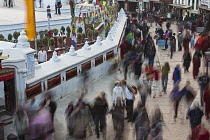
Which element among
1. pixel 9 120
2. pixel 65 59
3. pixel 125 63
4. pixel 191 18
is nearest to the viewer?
pixel 9 120

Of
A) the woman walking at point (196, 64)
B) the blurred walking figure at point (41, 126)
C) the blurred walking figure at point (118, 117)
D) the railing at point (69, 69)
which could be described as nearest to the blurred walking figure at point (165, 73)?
the woman walking at point (196, 64)

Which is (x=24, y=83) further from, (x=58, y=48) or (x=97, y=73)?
(x=58, y=48)

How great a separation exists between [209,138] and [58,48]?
14.1m

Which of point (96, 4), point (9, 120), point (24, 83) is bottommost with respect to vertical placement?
point (9, 120)

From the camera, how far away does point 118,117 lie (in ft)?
30.7

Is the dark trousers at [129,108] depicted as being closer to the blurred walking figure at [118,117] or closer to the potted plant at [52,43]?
the blurred walking figure at [118,117]

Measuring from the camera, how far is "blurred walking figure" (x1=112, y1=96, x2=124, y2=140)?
30.4 feet

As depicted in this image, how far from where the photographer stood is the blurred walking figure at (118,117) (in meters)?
9.27

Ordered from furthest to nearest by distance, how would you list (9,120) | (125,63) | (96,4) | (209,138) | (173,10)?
(173,10) → (96,4) → (125,63) → (9,120) → (209,138)

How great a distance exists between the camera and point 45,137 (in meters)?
8.42

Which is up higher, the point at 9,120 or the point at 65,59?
the point at 65,59

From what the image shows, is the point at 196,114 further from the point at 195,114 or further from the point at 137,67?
the point at 137,67

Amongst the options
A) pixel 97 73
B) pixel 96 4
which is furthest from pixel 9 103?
pixel 96 4

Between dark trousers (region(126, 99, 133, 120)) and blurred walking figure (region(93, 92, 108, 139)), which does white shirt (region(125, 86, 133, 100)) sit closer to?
dark trousers (region(126, 99, 133, 120))
